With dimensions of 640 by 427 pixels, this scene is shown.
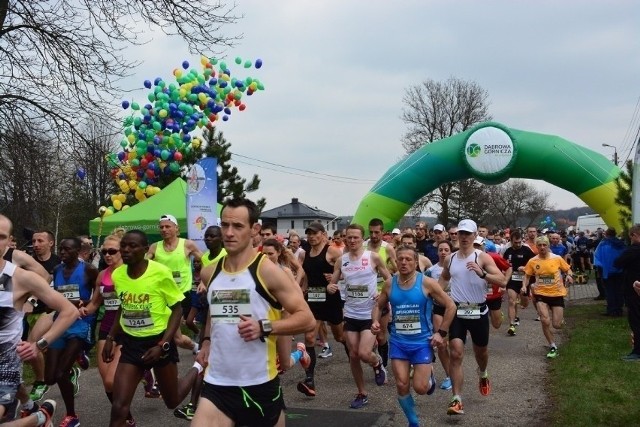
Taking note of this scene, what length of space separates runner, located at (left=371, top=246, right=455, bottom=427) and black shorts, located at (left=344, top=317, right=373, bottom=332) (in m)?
1.23

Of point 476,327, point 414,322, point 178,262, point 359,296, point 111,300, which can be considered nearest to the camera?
point 414,322

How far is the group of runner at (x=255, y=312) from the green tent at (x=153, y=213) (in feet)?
25.9

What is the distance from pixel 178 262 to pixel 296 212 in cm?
7836

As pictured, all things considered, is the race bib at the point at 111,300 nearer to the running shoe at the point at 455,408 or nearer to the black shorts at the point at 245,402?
the black shorts at the point at 245,402

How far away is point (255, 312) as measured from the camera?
388 centimetres

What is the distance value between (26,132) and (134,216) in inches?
277

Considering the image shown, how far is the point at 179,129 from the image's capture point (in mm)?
19562

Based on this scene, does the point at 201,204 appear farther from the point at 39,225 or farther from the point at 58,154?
the point at 39,225

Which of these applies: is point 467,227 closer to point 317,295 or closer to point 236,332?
point 317,295

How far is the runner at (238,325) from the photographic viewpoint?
3.87 m

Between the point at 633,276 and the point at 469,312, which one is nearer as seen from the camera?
the point at 469,312

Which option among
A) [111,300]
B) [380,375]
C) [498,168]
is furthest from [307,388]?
[498,168]

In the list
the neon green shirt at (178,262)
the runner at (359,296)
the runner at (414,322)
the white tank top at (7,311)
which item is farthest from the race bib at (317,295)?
the white tank top at (7,311)

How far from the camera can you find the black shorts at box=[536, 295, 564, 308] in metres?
10.5
